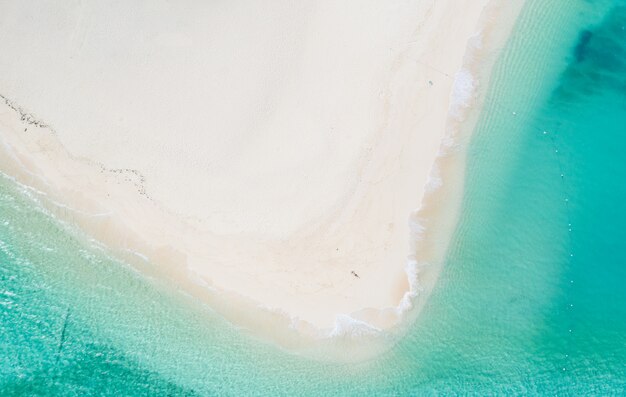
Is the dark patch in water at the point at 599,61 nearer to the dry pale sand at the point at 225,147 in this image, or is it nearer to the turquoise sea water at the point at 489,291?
the turquoise sea water at the point at 489,291

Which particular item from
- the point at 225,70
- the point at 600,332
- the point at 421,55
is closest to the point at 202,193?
the point at 225,70

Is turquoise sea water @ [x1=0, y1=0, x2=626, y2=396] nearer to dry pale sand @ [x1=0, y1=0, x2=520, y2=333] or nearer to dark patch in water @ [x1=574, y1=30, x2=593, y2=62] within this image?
dark patch in water @ [x1=574, y1=30, x2=593, y2=62]

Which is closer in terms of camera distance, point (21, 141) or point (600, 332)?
point (21, 141)

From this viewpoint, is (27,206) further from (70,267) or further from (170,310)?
(170,310)

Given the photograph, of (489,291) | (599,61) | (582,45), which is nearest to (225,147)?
(489,291)

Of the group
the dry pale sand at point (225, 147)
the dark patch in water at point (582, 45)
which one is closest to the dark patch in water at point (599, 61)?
the dark patch in water at point (582, 45)

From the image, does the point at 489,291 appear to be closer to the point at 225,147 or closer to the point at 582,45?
the point at 582,45
